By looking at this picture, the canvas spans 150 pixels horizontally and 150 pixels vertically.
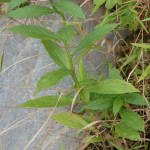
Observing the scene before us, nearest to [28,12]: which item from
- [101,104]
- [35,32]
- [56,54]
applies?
[35,32]

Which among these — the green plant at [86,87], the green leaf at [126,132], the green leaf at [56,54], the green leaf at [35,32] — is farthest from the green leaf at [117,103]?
the green leaf at [35,32]

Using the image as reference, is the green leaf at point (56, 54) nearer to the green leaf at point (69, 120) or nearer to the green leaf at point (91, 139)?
the green leaf at point (69, 120)

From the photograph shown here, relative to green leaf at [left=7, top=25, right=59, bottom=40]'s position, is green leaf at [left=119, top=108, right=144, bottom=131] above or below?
below

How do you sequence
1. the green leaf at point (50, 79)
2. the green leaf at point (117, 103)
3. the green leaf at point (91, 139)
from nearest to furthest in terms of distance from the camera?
the green leaf at point (50, 79) < the green leaf at point (117, 103) < the green leaf at point (91, 139)

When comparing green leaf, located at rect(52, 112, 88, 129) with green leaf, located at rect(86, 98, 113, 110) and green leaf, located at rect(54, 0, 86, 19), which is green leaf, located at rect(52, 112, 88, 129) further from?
green leaf, located at rect(54, 0, 86, 19)

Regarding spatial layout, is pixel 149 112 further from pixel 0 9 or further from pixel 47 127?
pixel 0 9

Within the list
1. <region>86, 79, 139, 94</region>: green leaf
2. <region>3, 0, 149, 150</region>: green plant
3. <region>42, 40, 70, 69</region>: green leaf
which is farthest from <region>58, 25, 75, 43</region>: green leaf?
<region>86, 79, 139, 94</region>: green leaf
